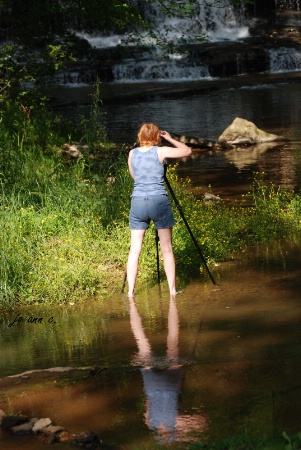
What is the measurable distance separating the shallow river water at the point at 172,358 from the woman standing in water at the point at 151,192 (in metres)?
0.45

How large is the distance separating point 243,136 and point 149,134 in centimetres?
1307

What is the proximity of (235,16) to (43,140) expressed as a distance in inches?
1234

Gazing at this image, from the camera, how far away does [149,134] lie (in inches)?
358

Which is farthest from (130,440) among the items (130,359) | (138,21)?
(138,21)

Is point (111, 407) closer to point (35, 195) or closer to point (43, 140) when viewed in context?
point (35, 195)

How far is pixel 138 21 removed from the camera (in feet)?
59.2

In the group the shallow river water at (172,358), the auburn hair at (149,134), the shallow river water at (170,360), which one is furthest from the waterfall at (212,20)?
the auburn hair at (149,134)

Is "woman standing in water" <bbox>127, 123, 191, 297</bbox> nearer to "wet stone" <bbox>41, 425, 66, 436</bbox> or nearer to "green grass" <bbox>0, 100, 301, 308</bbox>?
"green grass" <bbox>0, 100, 301, 308</bbox>

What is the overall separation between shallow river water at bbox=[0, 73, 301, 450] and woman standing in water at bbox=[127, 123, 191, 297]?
453 mm

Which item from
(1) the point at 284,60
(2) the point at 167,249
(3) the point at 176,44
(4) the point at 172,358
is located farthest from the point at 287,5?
(4) the point at 172,358

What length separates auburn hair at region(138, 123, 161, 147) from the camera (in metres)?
9.09

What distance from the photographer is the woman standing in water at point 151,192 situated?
911 cm

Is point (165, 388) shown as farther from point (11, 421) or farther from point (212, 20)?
point (212, 20)

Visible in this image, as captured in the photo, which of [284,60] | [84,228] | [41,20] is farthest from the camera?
[284,60]
